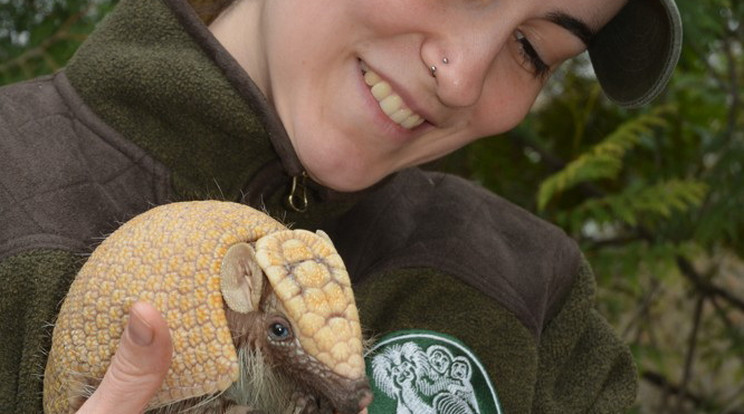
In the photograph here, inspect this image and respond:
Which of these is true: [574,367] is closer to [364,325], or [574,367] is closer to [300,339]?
[364,325]

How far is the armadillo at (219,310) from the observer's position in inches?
39.8

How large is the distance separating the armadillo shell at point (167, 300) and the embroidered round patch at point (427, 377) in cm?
64

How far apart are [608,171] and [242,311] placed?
6.97 ft

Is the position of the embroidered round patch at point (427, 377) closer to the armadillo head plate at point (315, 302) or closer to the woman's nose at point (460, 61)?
the woman's nose at point (460, 61)

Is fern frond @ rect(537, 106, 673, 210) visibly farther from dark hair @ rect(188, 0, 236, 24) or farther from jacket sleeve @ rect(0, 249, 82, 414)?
jacket sleeve @ rect(0, 249, 82, 414)

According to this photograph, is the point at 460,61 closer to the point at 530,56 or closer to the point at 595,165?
the point at 530,56

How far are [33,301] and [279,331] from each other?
18.4 inches

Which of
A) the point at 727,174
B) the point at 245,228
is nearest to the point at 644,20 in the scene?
the point at 245,228

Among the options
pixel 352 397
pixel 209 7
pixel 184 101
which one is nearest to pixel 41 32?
pixel 209 7

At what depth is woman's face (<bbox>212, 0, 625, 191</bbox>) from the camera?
1479 mm

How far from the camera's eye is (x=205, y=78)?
1.49 meters

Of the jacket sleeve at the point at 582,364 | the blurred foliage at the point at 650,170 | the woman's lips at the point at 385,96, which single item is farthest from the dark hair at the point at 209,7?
the blurred foliage at the point at 650,170

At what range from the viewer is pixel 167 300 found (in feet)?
3.31

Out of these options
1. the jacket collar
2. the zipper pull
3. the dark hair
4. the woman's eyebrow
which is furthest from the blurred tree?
the woman's eyebrow
